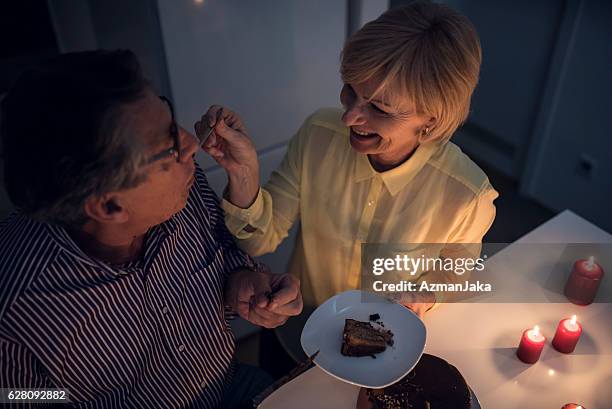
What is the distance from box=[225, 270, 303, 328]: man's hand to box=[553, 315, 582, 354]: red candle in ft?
1.89

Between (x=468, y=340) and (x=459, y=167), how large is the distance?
0.39 meters

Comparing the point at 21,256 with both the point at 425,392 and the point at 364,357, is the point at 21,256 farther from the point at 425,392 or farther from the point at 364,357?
the point at 425,392

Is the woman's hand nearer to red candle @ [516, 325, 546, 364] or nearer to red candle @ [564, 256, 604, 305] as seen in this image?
red candle @ [516, 325, 546, 364]

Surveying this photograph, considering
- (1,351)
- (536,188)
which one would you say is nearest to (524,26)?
(536,188)

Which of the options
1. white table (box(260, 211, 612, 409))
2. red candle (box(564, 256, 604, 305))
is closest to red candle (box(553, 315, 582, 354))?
white table (box(260, 211, 612, 409))

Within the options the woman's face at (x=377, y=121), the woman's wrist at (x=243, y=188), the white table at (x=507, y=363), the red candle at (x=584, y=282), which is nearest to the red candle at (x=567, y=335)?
the white table at (x=507, y=363)

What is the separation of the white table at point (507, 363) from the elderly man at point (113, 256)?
0.19m

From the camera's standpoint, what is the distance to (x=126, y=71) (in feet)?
3.10

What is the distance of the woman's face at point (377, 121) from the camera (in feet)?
3.90

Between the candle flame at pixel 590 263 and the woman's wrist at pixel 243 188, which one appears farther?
the candle flame at pixel 590 263

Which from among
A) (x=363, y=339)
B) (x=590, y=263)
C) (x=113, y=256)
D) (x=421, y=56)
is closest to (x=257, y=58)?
(x=421, y=56)

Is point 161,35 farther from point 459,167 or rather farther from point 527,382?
point 527,382

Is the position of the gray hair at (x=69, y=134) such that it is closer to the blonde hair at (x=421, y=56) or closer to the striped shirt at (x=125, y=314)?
the striped shirt at (x=125, y=314)

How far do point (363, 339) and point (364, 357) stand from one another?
4 centimetres
